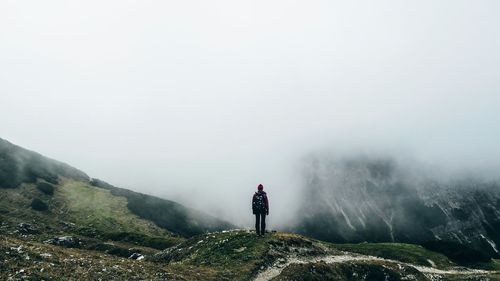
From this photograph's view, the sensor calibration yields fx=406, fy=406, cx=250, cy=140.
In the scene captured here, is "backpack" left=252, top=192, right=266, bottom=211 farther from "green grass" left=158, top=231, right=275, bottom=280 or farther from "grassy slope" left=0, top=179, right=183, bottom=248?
"grassy slope" left=0, top=179, right=183, bottom=248

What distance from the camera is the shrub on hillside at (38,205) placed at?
12082cm

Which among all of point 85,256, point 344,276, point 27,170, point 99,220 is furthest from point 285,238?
point 27,170

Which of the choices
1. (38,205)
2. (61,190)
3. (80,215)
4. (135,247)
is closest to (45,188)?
(61,190)

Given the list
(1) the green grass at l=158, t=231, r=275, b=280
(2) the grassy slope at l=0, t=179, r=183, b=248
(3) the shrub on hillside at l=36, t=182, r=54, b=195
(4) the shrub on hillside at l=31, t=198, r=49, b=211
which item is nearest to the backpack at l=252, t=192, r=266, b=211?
(1) the green grass at l=158, t=231, r=275, b=280

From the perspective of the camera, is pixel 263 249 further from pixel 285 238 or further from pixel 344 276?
pixel 344 276

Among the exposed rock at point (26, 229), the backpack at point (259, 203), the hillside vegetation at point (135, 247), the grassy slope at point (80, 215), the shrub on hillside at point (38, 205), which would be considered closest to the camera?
the hillside vegetation at point (135, 247)

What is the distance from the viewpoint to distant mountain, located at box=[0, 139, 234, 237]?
131 m

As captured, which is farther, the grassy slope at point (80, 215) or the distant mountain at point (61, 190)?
the distant mountain at point (61, 190)

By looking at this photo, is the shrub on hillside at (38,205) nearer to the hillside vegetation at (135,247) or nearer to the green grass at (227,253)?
the hillside vegetation at (135,247)

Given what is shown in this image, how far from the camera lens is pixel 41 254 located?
32531mm

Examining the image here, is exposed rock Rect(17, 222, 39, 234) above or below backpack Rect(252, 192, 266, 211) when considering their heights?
below

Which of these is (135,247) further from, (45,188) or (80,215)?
(45,188)

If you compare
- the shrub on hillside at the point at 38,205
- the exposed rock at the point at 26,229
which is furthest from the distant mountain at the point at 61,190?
the exposed rock at the point at 26,229

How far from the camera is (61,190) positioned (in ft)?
476
